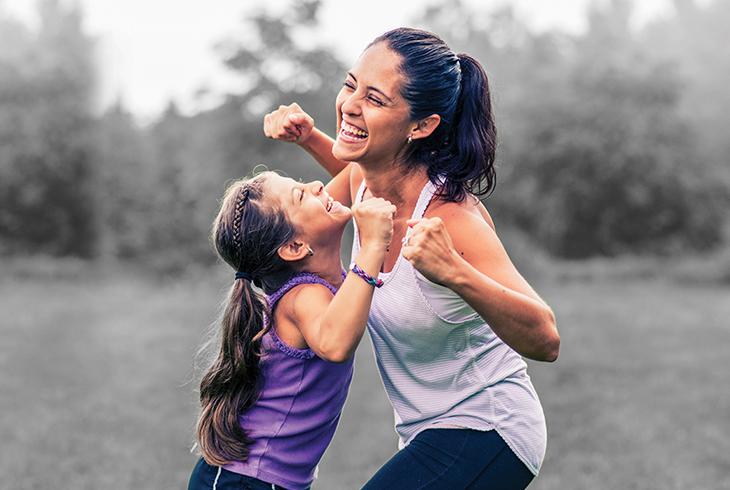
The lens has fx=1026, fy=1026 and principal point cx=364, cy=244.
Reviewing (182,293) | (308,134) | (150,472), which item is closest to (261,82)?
(182,293)

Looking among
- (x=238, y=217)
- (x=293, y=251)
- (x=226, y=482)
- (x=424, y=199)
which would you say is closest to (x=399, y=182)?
(x=424, y=199)

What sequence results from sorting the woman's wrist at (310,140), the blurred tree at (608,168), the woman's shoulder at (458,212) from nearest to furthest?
the woman's shoulder at (458,212), the woman's wrist at (310,140), the blurred tree at (608,168)

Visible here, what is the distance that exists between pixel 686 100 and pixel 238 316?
3358cm

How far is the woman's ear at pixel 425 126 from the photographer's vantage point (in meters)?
3.29

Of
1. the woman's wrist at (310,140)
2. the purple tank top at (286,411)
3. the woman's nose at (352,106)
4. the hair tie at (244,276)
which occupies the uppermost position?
the woman's nose at (352,106)

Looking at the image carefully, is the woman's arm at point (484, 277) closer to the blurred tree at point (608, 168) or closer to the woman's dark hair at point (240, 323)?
the woman's dark hair at point (240, 323)

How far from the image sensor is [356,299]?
2.91m

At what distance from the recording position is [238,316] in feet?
10.8

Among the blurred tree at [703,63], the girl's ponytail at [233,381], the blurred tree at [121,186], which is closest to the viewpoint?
the girl's ponytail at [233,381]

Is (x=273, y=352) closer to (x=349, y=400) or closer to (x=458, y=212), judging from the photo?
(x=458, y=212)

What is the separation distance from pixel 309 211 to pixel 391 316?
17.1 inches

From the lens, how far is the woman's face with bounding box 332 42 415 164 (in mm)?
3221

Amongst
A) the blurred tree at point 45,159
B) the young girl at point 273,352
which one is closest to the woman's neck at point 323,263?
the young girl at point 273,352

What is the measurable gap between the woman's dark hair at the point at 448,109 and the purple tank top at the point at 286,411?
20.8 inches
